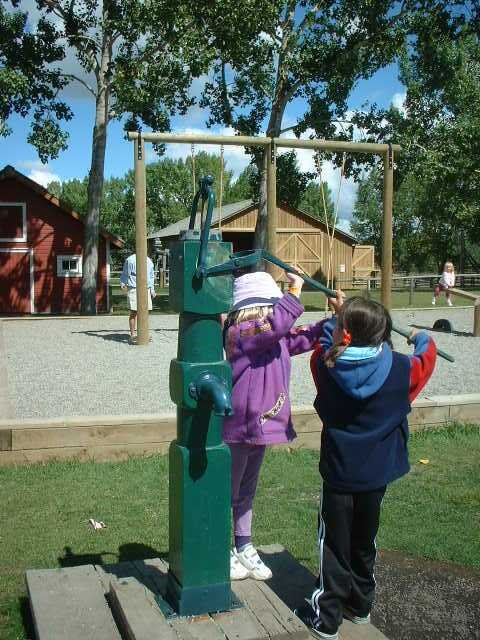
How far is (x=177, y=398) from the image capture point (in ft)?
8.91

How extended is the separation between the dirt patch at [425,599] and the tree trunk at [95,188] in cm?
2195

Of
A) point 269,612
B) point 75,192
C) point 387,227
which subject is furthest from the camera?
point 75,192

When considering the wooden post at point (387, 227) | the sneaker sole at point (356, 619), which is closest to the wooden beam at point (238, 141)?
the wooden post at point (387, 227)

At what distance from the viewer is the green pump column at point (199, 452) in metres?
2.65

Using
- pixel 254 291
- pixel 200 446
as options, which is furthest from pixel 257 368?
pixel 200 446

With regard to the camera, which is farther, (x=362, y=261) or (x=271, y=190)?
(x=362, y=261)

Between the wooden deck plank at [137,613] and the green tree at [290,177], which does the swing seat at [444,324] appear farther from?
the green tree at [290,177]

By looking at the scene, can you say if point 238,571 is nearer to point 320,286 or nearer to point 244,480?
point 244,480

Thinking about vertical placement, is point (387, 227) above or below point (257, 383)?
above

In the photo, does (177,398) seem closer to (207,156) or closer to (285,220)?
(285,220)

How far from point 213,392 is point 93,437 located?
119 inches

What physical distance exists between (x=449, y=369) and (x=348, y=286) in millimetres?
33701

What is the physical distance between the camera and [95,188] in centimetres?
2461

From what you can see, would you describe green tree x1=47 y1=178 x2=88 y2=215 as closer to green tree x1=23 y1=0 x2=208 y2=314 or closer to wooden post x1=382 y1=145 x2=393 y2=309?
green tree x1=23 y1=0 x2=208 y2=314
